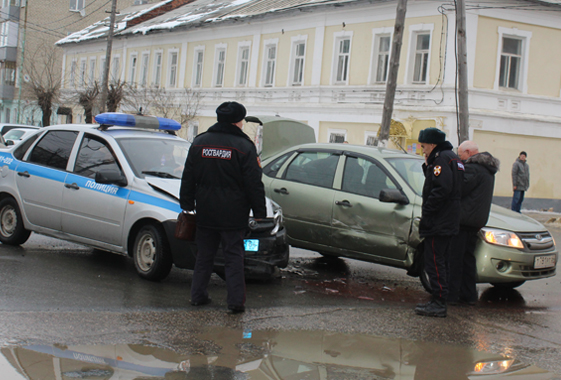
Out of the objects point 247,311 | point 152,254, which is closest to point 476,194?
point 247,311

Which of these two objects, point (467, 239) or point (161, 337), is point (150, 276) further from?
point (467, 239)

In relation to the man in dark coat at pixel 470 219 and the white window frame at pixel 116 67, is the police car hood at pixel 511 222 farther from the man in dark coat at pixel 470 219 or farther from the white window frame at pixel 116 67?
the white window frame at pixel 116 67

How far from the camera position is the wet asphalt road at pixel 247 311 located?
5.15 metres

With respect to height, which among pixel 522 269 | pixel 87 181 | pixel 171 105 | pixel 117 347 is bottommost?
pixel 117 347

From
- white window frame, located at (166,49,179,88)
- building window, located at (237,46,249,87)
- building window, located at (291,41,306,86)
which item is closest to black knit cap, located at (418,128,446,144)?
building window, located at (291,41,306,86)

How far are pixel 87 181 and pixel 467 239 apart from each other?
421 centimetres

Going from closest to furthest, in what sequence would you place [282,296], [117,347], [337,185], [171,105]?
[117,347] → [282,296] → [337,185] → [171,105]

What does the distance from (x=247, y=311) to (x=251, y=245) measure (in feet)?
3.21

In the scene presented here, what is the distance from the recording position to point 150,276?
695cm

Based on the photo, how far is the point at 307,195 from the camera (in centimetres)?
834

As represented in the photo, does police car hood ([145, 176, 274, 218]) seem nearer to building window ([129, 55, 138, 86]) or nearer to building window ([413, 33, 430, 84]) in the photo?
building window ([413, 33, 430, 84])

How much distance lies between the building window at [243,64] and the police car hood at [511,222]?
2311cm

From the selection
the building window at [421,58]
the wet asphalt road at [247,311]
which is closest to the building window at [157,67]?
the building window at [421,58]

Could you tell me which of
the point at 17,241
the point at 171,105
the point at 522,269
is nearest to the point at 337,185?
the point at 522,269
